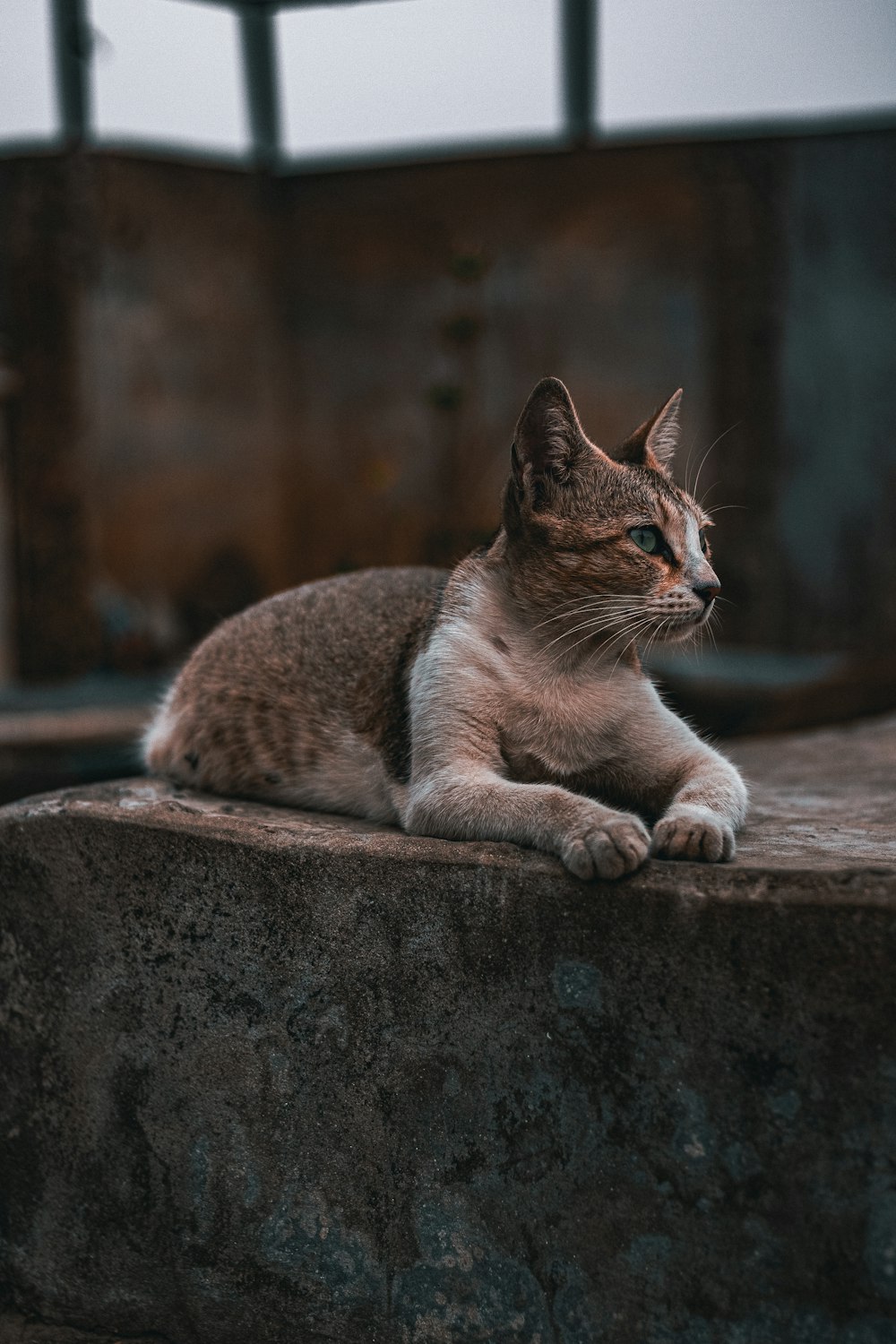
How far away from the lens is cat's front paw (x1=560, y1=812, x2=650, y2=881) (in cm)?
207

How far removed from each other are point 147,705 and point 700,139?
5215mm

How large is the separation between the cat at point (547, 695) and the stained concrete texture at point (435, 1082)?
0.09 m

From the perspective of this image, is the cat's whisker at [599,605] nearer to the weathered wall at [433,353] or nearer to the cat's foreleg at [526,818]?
the cat's foreleg at [526,818]

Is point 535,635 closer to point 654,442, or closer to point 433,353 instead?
point 654,442

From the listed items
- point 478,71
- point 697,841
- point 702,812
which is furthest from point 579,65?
point 697,841

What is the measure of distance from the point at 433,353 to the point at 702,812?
7.20m

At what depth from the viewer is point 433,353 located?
8.93m

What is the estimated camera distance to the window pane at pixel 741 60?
7781mm

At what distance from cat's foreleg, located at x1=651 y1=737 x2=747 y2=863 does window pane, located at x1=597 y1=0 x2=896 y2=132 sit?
6.82m

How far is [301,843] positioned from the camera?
2412 mm

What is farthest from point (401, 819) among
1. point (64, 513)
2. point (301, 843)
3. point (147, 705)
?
point (64, 513)

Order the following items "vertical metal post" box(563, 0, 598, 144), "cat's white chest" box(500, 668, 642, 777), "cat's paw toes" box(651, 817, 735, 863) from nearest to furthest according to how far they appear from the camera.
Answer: "cat's paw toes" box(651, 817, 735, 863), "cat's white chest" box(500, 668, 642, 777), "vertical metal post" box(563, 0, 598, 144)

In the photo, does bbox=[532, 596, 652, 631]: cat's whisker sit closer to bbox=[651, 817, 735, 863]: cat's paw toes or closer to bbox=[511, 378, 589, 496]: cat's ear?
bbox=[511, 378, 589, 496]: cat's ear

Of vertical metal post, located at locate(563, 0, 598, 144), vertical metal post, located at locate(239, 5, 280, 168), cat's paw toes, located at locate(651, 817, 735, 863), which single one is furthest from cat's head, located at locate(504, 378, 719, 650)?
vertical metal post, located at locate(239, 5, 280, 168)
